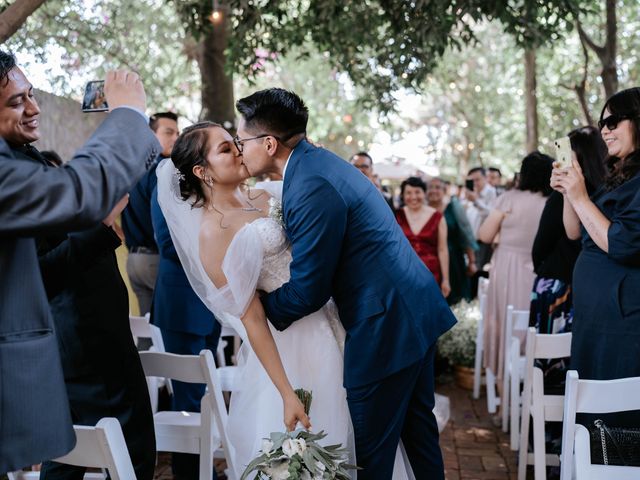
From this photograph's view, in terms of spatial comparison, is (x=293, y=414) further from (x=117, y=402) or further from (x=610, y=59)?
(x=610, y=59)

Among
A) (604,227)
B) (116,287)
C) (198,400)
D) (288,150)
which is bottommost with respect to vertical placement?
(198,400)

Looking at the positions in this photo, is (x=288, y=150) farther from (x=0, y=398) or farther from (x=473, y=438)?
(x=473, y=438)

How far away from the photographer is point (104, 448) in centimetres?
188

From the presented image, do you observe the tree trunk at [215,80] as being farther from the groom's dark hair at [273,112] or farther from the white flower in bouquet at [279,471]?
the white flower in bouquet at [279,471]

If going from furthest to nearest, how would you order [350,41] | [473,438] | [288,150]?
[350,41] → [473,438] → [288,150]

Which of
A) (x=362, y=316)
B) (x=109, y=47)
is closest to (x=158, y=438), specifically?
(x=362, y=316)

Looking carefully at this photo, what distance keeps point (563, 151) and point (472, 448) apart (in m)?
2.44

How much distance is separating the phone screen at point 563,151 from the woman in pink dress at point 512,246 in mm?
1971

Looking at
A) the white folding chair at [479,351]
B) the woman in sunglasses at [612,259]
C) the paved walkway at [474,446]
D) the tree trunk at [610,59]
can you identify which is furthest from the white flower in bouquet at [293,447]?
the tree trunk at [610,59]

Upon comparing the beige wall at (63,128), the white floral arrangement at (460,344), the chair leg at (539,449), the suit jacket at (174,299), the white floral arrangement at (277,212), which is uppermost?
the beige wall at (63,128)

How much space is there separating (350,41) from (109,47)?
284 centimetres

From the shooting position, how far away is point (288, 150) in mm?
2594

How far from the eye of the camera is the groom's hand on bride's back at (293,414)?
2494 millimetres

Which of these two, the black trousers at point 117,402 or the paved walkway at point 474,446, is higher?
the black trousers at point 117,402
